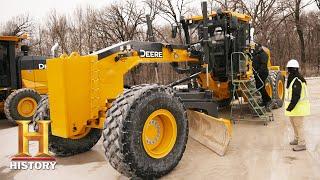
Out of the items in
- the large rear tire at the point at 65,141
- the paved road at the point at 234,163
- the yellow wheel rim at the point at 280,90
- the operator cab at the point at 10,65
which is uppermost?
the operator cab at the point at 10,65

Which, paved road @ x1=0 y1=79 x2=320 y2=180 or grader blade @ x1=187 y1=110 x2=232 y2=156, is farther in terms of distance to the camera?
grader blade @ x1=187 y1=110 x2=232 y2=156

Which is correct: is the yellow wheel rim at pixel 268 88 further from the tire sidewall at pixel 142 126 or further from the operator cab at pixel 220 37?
the tire sidewall at pixel 142 126

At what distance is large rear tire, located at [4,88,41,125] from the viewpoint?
34.1 ft

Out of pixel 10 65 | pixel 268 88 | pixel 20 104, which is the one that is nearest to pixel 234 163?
pixel 268 88

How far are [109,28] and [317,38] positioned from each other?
819 inches

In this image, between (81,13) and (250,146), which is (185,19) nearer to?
(250,146)

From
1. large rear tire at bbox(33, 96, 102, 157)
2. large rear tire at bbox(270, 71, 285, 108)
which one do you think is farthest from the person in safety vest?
large rear tire at bbox(270, 71, 285, 108)

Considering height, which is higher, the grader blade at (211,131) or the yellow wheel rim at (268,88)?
the yellow wheel rim at (268,88)

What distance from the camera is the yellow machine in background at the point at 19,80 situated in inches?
413

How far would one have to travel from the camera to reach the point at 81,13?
31.9 meters

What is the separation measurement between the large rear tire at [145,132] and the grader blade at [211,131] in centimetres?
104

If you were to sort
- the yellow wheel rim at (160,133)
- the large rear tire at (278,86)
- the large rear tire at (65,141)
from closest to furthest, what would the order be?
the yellow wheel rim at (160,133) → the large rear tire at (65,141) → the large rear tire at (278,86)

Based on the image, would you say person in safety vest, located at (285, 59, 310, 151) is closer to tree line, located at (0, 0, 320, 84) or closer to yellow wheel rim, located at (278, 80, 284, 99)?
yellow wheel rim, located at (278, 80, 284, 99)

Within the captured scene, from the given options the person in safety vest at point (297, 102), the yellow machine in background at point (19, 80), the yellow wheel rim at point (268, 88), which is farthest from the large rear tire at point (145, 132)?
the yellow machine in background at point (19, 80)
